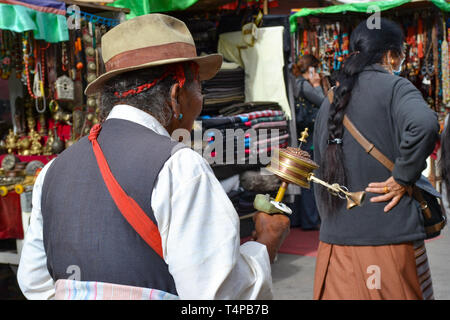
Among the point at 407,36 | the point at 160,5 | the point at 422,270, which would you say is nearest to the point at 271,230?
the point at 422,270

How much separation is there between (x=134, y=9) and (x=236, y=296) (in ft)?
12.1

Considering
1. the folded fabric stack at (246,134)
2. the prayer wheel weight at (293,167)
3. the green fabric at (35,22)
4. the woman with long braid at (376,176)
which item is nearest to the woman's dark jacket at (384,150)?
the woman with long braid at (376,176)

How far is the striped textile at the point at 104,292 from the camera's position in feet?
4.00

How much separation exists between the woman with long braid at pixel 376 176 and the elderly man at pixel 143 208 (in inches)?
42.1

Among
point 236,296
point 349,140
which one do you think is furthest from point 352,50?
point 236,296

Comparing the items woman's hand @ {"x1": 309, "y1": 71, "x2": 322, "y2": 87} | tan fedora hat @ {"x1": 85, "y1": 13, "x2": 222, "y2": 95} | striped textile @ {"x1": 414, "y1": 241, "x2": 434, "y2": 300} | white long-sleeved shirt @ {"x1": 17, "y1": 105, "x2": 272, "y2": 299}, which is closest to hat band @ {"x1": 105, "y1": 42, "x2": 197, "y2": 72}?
tan fedora hat @ {"x1": 85, "y1": 13, "x2": 222, "y2": 95}

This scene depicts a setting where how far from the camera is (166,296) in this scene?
123 cm

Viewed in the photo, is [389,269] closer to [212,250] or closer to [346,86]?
[346,86]

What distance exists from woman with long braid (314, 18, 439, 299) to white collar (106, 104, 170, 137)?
1.34m

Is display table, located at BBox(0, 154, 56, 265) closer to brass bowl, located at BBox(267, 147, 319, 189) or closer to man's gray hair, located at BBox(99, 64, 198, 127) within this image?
brass bowl, located at BBox(267, 147, 319, 189)

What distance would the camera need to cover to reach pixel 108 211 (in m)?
1.23

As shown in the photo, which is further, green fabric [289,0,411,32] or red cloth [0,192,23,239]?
green fabric [289,0,411,32]

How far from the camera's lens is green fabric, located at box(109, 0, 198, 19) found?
14.3 ft

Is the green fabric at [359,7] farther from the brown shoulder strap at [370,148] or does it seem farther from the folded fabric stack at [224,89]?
the brown shoulder strap at [370,148]
